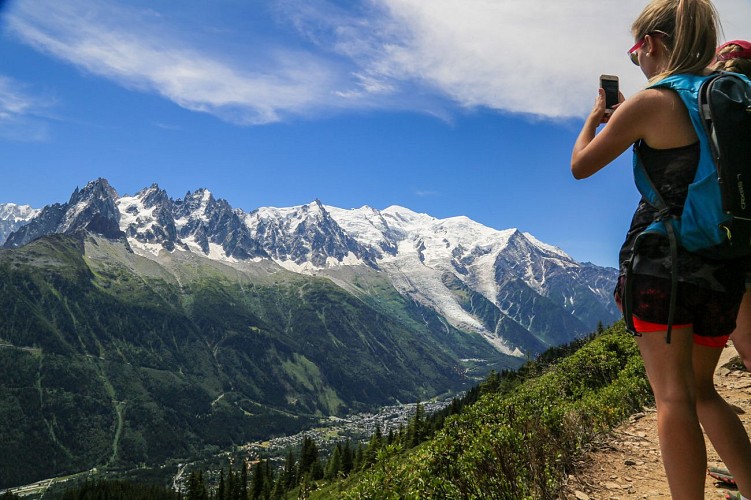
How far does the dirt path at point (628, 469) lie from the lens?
676 cm

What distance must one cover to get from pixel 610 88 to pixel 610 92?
0.06 m

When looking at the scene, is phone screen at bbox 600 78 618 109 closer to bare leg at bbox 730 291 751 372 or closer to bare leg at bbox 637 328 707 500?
bare leg at bbox 637 328 707 500

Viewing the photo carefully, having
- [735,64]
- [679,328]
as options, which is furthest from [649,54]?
[679,328]

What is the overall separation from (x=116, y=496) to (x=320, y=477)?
220 feet

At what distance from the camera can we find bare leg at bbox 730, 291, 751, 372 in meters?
4.80

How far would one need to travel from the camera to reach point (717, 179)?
3412 millimetres

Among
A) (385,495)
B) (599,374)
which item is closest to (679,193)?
(385,495)

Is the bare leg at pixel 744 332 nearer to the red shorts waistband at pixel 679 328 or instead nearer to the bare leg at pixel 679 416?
the red shorts waistband at pixel 679 328

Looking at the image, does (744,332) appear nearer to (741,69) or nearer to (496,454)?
(741,69)

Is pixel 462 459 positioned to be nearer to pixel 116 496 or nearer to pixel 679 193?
pixel 679 193

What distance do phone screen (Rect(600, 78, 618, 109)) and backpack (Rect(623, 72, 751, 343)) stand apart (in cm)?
87

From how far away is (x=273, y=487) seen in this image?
121938mm

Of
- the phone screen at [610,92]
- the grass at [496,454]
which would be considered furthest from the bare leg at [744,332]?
the grass at [496,454]

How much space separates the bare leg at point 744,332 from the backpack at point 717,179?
1657 millimetres
